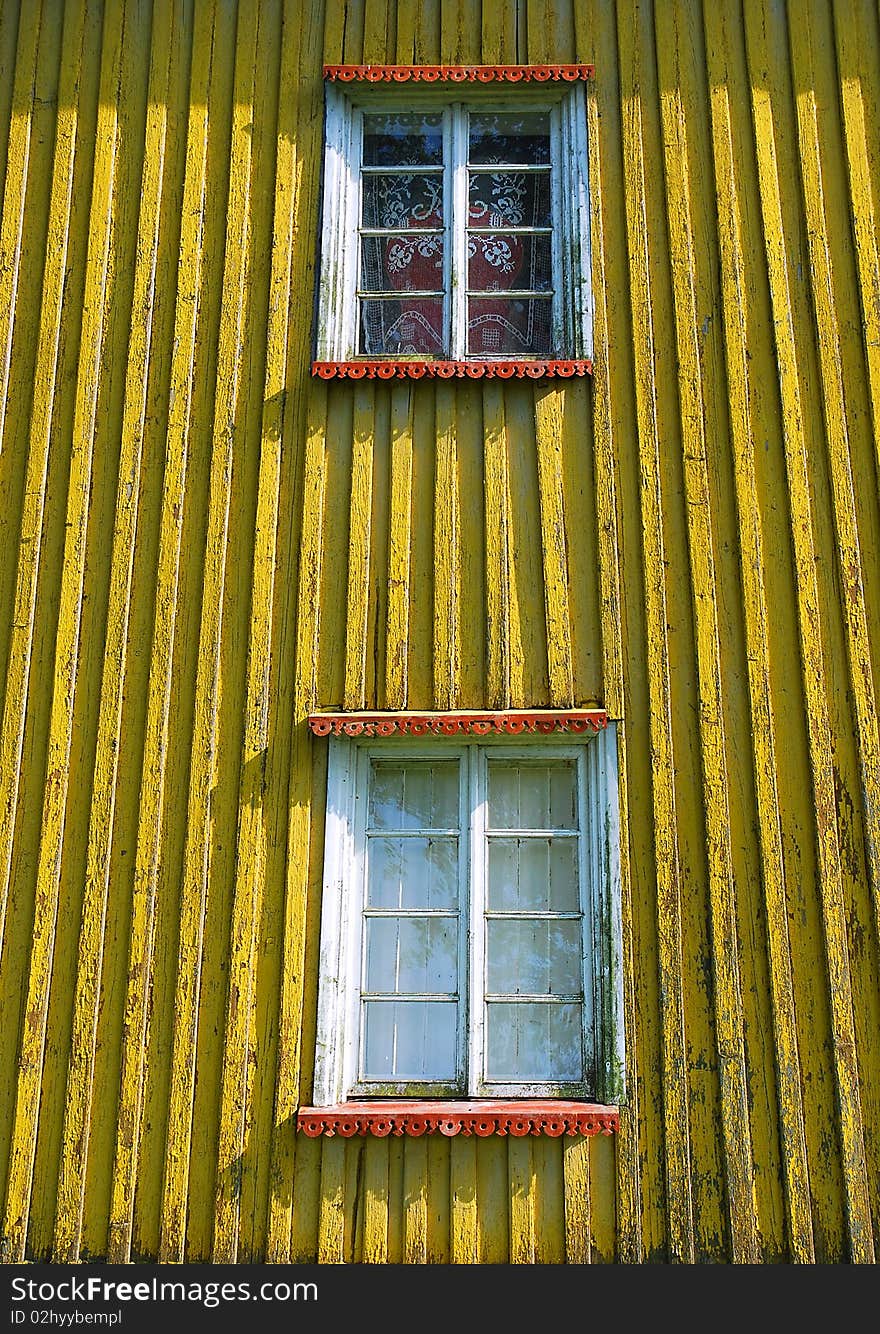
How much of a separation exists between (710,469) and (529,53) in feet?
7.59

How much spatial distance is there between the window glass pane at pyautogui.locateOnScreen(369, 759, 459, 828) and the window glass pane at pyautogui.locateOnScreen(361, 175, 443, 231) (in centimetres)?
267

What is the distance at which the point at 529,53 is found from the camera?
628cm

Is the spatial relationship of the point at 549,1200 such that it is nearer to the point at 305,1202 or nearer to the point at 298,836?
the point at 305,1202

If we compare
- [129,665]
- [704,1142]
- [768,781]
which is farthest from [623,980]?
[129,665]

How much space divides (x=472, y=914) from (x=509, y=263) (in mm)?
3100

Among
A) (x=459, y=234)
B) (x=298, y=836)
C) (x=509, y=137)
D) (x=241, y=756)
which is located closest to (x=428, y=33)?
(x=509, y=137)

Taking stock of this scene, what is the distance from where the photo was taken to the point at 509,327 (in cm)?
613

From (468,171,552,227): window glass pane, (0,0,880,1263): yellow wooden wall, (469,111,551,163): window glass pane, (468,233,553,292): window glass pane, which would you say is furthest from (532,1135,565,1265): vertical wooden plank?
(469,111,551,163): window glass pane

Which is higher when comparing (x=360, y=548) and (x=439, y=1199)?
(x=360, y=548)

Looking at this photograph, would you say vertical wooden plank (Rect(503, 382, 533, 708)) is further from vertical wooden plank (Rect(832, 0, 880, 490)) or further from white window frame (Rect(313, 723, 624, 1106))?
vertical wooden plank (Rect(832, 0, 880, 490))

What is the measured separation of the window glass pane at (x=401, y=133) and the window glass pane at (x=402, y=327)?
85 cm

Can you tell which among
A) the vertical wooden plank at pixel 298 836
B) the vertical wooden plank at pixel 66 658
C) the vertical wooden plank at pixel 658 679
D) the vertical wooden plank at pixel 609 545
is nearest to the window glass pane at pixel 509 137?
the vertical wooden plank at pixel 609 545

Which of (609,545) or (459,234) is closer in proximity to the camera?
(609,545)

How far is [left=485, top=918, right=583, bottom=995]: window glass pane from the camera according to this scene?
5.28 m
